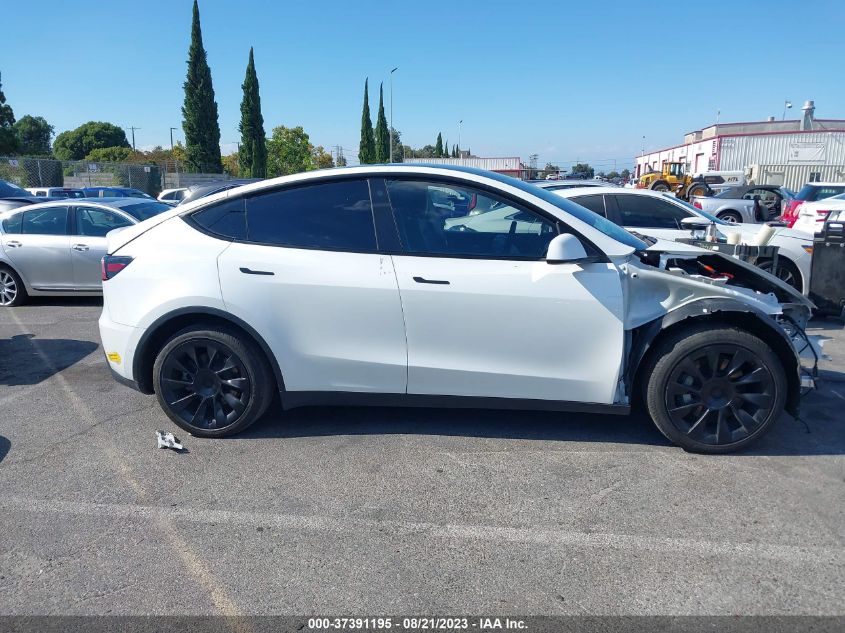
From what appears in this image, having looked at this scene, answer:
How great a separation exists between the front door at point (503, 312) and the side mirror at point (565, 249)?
0.29ft

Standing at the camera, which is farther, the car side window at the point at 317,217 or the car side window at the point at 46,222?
the car side window at the point at 46,222

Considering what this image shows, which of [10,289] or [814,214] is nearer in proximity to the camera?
[10,289]

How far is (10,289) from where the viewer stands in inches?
344

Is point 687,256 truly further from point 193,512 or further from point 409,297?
point 193,512

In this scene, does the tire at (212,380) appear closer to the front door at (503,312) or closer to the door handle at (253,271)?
the door handle at (253,271)

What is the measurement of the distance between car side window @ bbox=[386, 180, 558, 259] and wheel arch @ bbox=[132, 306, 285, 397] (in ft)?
3.76

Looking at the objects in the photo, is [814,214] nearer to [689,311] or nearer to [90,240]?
[689,311]

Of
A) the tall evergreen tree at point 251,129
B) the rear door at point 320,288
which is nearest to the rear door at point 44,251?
the rear door at point 320,288

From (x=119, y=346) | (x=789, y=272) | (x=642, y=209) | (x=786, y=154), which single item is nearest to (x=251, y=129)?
(x=786, y=154)

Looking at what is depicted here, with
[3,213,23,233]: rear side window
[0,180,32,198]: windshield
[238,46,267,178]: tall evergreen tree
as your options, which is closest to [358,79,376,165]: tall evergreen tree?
[238,46,267,178]: tall evergreen tree

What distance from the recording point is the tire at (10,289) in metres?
8.69

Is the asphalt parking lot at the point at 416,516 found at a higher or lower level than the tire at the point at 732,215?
lower

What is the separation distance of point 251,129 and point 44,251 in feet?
133

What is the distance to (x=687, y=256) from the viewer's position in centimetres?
434
